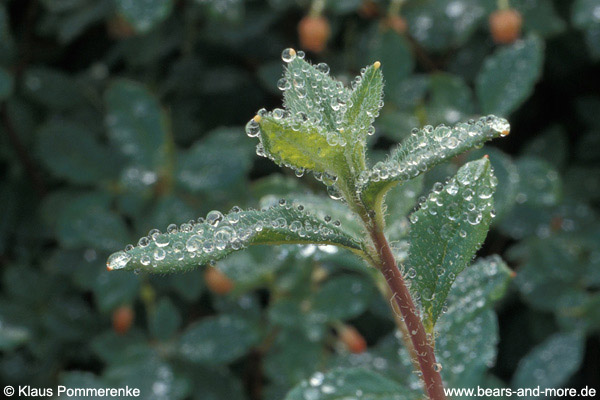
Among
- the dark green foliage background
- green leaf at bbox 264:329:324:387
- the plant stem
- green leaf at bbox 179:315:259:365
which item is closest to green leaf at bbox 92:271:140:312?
the dark green foliage background

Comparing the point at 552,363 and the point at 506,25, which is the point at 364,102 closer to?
the point at 552,363

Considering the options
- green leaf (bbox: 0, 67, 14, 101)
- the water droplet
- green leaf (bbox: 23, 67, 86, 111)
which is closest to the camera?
the water droplet

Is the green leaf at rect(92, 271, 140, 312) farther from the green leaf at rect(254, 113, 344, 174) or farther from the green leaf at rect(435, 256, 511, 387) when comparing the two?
the green leaf at rect(254, 113, 344, 174)

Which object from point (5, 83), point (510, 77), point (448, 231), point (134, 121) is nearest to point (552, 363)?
point (510, 77)

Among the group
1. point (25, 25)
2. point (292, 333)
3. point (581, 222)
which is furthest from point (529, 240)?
point (25, 25)

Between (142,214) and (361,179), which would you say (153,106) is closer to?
(142,214)

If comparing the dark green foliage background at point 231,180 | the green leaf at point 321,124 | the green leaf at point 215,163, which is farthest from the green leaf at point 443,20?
the green leaf at point 321,124
